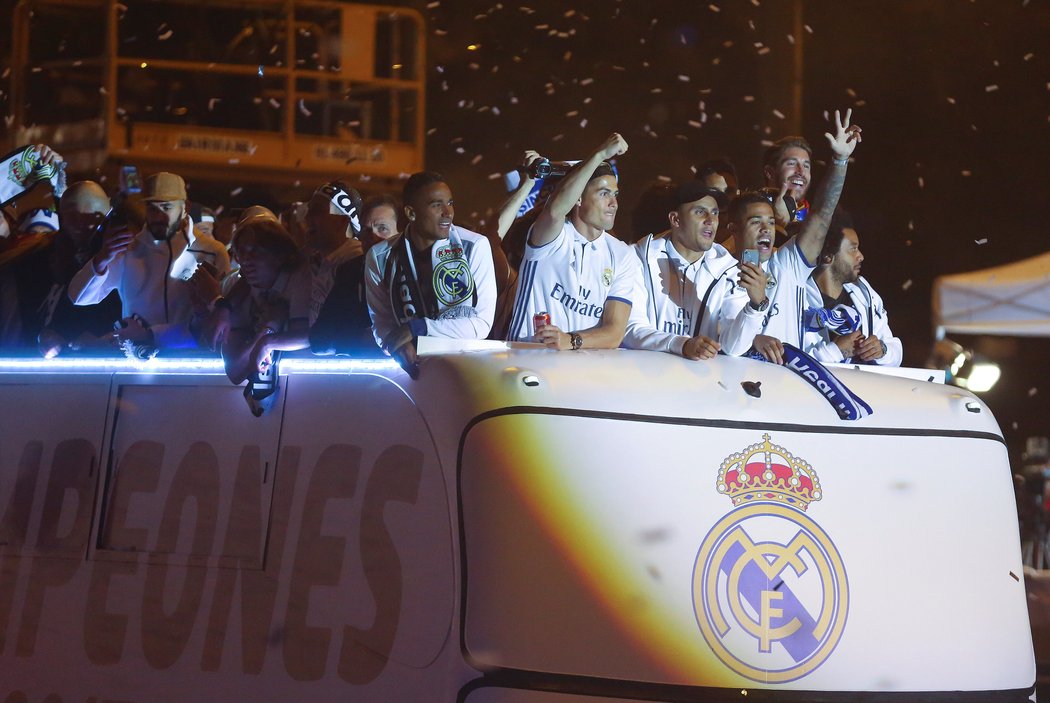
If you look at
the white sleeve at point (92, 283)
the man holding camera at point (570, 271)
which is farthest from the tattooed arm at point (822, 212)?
the white sleeve at point (92, 283)

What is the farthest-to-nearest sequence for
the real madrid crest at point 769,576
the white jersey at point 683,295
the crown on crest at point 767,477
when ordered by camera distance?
the white jersey at point 683,295, the crown on crest at point 767,477, the real madrid crest at point 769,576

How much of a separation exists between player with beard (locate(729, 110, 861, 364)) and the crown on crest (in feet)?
5.36

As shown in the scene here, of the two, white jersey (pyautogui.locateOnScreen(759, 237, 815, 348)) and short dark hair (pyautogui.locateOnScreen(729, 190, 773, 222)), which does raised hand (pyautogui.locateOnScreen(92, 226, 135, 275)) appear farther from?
white jersey (pyautogui.locateOnScreen(759, 237, 815, 348))

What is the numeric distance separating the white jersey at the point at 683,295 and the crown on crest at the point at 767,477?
1.14 metres

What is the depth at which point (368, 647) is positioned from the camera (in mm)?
4328

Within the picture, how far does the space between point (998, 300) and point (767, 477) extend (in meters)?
8.18

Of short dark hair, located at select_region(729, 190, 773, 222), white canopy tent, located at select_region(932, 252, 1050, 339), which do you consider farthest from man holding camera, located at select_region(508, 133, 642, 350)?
white canopy tent, located at select_region(932, 252, 1050, 339)

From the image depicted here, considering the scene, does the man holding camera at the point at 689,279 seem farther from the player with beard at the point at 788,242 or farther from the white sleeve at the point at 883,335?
the white sleeve at the point at 883,335

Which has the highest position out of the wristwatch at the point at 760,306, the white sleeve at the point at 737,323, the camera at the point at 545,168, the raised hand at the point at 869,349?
the camera at the point at 545,168

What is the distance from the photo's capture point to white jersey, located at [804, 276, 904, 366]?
20.6 ft

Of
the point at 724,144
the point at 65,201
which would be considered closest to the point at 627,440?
the point at 65,201

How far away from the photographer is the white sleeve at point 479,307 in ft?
17.0

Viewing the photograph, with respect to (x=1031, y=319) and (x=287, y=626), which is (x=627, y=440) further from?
(x=1031, y=319)

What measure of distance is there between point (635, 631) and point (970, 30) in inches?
441
